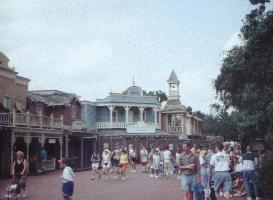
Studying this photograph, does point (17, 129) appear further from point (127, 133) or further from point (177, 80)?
point (177, 80)

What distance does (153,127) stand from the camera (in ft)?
173

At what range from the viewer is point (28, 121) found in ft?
100

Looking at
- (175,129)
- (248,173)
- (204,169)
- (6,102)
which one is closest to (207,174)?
(204,169)

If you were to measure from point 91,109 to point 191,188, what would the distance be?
40.6 meters

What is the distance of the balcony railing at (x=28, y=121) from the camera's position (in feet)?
92.9

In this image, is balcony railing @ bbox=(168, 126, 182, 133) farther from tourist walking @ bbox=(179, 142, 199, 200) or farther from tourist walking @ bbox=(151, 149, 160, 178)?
tourist walking @ bbox=(179, 142, 199, 200)

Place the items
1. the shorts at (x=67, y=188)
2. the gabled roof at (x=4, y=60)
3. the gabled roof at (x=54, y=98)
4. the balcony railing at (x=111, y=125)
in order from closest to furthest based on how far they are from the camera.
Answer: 1. the shorts at (x=67, y=188)
2. the gabled roof at (x=4, y=60)
3. the gabled roof at (x=54, y=98)
4. the balcony railing at (x=111, y=125)

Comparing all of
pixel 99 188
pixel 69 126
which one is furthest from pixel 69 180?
pixel 69 126

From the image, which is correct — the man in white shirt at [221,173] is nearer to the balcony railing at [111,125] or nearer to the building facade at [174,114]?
the balcony railing at [111,125]

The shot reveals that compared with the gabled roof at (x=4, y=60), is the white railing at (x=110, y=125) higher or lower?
lower

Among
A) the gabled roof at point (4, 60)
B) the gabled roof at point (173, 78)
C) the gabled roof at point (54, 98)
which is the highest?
the gabled roof at point (173, 78)

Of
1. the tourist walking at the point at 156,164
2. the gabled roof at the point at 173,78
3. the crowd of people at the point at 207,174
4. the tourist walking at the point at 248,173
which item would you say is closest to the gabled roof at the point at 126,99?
the gabled roof at the point at 173,78

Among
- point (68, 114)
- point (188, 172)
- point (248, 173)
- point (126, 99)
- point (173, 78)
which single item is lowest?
point (248, 173)

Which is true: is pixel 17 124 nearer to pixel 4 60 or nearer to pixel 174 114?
pixel 4 60
